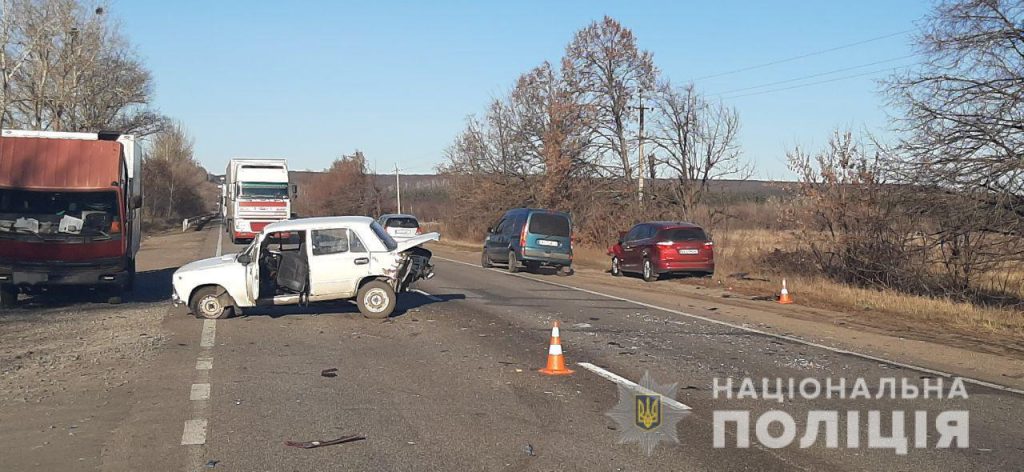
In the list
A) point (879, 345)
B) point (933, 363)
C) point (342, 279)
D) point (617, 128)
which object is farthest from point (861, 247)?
→ point (617, 128)

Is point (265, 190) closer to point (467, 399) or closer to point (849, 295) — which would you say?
point (849, 295)

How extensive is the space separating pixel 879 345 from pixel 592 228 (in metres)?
27.6

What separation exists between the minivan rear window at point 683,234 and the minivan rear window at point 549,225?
10.6 feet

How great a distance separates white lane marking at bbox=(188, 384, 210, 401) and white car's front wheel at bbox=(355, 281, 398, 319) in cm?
517

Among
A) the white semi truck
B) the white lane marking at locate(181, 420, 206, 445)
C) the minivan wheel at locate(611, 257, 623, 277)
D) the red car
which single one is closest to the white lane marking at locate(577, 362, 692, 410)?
the white lane marking at locate(181, 420, 206, 445)

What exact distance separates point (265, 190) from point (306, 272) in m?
25.6

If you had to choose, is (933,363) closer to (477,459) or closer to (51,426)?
(477,459)

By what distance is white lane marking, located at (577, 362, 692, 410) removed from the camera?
8.19 m

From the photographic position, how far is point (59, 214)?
1614cm

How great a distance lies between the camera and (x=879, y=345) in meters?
12.3

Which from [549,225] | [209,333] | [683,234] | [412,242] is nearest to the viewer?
[209,333]

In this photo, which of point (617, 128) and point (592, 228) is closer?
point (592, 228)

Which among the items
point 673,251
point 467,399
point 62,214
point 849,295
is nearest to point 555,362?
point 467,399

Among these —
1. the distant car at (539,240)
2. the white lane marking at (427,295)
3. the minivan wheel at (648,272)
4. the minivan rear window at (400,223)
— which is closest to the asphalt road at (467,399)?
the white lane marking at (427,295)
